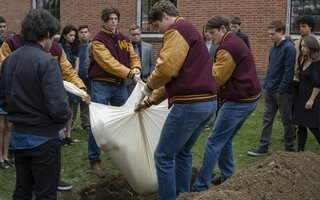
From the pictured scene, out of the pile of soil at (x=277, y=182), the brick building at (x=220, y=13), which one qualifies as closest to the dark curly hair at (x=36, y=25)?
the pile of soil at (x=277, y=182)

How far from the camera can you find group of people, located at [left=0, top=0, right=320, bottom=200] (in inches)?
111

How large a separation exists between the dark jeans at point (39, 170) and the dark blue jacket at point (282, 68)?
4018mm

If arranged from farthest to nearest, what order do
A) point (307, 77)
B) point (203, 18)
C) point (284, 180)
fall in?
point (203, 18) < point (307, 77) < point (284, 180)

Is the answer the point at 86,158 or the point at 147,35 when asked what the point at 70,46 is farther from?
the point at 147,35

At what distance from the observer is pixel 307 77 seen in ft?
18.6

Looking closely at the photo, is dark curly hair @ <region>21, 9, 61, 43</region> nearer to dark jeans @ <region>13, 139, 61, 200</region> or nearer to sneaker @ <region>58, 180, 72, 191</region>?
dark jeans @ <region>13, 139, 61, 200</region>

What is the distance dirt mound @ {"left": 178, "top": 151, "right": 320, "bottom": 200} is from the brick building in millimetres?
8768

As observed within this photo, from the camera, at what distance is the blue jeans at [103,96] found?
4840mm

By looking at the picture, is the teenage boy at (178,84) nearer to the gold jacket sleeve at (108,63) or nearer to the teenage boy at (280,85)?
the gold jacket sleeve at (108,63)

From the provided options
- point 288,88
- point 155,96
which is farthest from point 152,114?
point 288,88

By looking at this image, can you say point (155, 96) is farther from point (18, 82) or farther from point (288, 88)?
point (288, 88)

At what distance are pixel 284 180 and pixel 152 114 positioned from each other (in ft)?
5.08

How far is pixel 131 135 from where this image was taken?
409cm

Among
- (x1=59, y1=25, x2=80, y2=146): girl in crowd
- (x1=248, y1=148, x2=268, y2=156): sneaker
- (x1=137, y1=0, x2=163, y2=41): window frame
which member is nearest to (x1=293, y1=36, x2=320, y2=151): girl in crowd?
(x1=248, y1=148, x2=268, y2=156): sneaker
